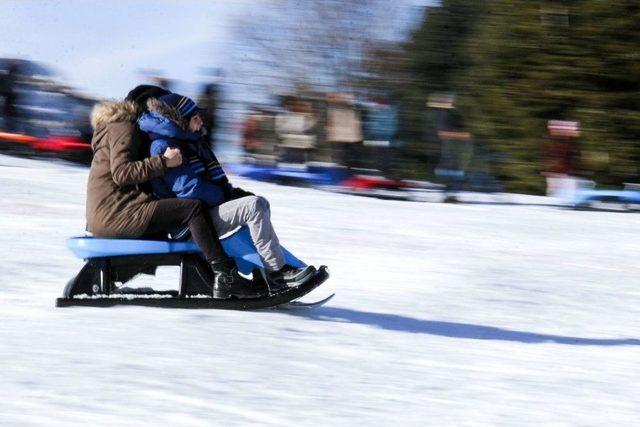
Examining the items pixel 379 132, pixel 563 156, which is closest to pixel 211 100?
pixel 379 132

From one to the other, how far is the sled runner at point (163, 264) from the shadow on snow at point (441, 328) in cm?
44

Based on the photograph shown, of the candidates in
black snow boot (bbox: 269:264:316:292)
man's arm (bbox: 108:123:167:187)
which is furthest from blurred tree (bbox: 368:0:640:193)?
man's arm (bbox: 108:123:167:187)

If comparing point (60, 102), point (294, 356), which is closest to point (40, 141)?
point (60, 102)

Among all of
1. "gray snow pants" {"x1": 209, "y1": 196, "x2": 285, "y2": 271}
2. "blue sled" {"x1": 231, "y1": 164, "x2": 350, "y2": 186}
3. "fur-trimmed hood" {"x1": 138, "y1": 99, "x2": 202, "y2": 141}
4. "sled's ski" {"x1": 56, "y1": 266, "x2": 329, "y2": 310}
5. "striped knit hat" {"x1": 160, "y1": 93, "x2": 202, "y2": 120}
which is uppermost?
"striped knit hat" {"x1": 160, "y1": 93, "x2": 202, "y2": 120}

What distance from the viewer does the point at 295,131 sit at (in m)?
19.6

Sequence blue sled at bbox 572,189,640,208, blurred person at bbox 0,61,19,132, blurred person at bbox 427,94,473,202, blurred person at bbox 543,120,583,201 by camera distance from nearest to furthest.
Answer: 1. blurred person at bbox 427,94,473,202
2. blue sled at bbox 572,189,640,208
3. blurred person at bbox 0,61,19,132
4. blurred person at bbox 543,120,583,201

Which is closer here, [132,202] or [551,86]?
[132,202]

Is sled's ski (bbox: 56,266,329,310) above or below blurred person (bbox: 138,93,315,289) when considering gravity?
below

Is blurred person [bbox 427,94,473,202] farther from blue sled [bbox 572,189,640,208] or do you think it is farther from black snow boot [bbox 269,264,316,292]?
black snow boot [bbox 269,264,316,292]

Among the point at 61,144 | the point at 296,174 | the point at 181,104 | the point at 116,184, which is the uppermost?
the point at 181,104

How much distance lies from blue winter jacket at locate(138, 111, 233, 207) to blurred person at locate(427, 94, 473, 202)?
34.9 ft

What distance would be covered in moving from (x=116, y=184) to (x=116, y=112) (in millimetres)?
424

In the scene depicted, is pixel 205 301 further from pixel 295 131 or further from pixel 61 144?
pixel 61 144

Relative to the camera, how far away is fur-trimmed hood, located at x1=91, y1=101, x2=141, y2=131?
7.51 metres
